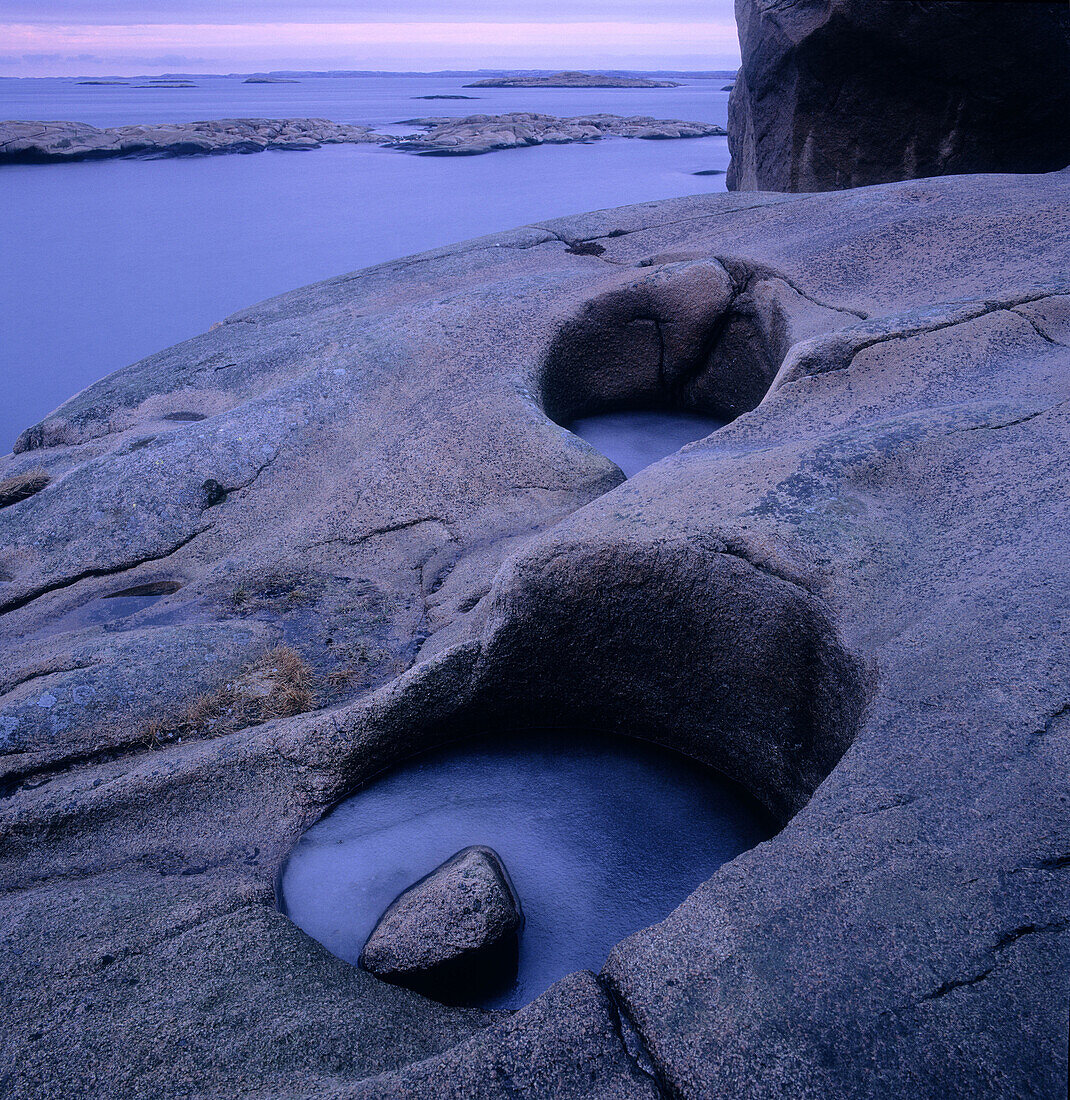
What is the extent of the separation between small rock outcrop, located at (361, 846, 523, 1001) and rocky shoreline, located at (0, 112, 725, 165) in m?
19.6

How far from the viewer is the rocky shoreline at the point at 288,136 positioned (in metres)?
17.5

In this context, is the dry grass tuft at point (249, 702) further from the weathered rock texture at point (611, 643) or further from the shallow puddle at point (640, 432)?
the shallow puddle at point (640, 432)

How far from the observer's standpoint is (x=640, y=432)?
496cm

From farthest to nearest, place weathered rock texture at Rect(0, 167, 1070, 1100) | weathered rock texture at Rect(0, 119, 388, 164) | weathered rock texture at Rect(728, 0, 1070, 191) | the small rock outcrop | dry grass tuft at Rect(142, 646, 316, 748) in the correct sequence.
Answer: weathered rock texture at Rect(0, 119, 388, 164) < weathered rock texture at Rect(728, 0, 1070, 191) < dry grass tuft at Rect(142, 646, 316, 748) < the small rock outcrop < weathered rock texture at Rect(0, 167, 1070, 1100)

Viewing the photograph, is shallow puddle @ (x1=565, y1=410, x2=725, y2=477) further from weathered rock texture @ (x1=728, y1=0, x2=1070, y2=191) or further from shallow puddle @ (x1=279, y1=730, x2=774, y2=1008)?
weathered rock texture @ (x1=728, y1=0, x2=1070, y2=191)

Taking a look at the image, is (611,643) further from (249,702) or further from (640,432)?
(640,432)

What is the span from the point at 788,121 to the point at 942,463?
18.7ft

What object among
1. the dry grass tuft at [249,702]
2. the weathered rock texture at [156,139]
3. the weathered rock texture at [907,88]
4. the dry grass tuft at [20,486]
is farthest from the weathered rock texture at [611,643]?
the weathered rock texture at [156,139]

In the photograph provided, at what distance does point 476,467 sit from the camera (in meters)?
3.87

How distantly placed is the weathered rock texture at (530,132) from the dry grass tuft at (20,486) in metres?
16.9

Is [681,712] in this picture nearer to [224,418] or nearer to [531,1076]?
[531,1076]

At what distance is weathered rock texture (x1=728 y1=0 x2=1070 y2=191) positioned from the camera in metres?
5.95

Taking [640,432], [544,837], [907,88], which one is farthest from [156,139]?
[544,837]

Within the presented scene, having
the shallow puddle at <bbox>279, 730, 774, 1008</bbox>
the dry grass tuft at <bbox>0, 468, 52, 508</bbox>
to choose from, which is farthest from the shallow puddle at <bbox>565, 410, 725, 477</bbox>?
the dry grass tuft at <bbox>0, 468, 52, 508</bbox>
